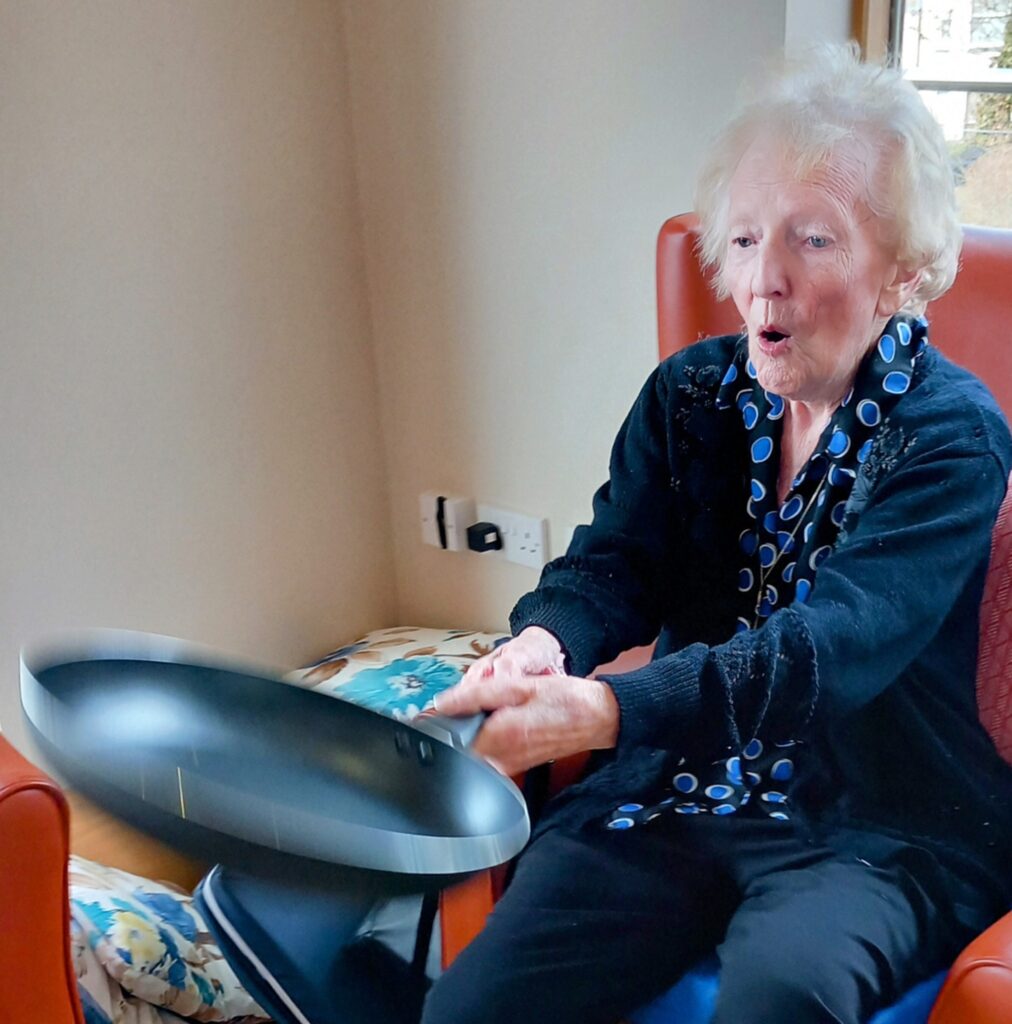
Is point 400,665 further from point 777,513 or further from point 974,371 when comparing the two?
point 974,371

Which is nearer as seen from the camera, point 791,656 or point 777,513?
point 791,656

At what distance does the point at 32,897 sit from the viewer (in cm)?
114

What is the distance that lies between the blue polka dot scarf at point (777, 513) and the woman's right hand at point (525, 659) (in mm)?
174

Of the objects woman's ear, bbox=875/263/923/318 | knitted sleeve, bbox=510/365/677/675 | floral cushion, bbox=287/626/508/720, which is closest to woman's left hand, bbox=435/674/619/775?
knitted sleeve, bbox=510/365/677/675

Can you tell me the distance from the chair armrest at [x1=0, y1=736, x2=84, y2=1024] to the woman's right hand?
0.39m

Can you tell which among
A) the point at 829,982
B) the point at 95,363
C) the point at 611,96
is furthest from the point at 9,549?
the point at 829,982

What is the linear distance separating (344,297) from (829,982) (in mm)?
1589

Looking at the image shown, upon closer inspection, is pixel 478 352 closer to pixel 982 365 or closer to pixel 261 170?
pixel 261 170

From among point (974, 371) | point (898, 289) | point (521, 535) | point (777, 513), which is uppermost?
point (898, 289)

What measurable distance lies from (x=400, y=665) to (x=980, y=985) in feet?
4.45

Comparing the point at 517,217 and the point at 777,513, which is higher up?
the point at 517,217

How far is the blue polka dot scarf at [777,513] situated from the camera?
4.10 feet

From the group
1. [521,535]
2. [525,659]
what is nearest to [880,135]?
[525,659]

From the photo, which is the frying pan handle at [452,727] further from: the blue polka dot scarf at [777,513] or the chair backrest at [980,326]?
the chair backrest at [980,326]
